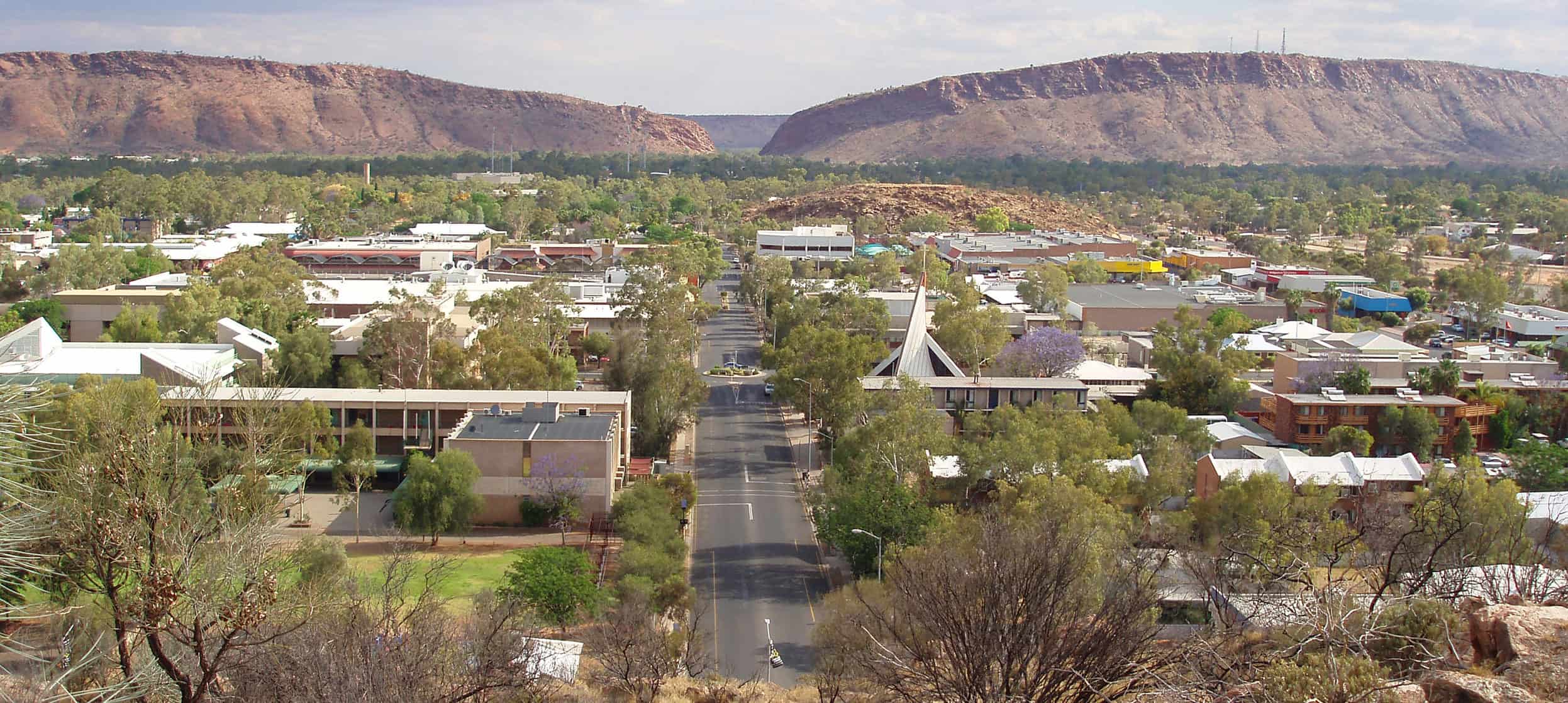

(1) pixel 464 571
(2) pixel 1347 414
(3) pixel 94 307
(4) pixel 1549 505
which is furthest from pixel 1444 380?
(3) pixel 94 307

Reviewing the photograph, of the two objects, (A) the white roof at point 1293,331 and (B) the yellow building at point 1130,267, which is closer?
(A) the white roof at point 1293,331

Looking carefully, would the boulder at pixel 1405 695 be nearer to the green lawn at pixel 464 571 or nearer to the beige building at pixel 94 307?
the green lawn at pixel 464 571

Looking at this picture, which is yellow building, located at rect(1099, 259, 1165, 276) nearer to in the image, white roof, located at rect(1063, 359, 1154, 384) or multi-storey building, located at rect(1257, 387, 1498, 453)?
white roof, located at rect(1063, 359, 1154, 384)

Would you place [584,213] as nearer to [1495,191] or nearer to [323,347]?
[323,347]

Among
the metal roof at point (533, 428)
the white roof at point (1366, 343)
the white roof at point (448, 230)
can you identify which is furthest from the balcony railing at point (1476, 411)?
the white roof at point (448, 230)

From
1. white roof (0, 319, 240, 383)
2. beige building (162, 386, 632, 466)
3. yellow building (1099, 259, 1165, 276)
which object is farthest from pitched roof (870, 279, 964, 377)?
yellow building (1099, 259, 1165, 276)

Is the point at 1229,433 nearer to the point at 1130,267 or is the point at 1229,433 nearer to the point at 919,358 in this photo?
the point at 919,358

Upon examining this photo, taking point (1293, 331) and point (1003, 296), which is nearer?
point (1293, 331)
